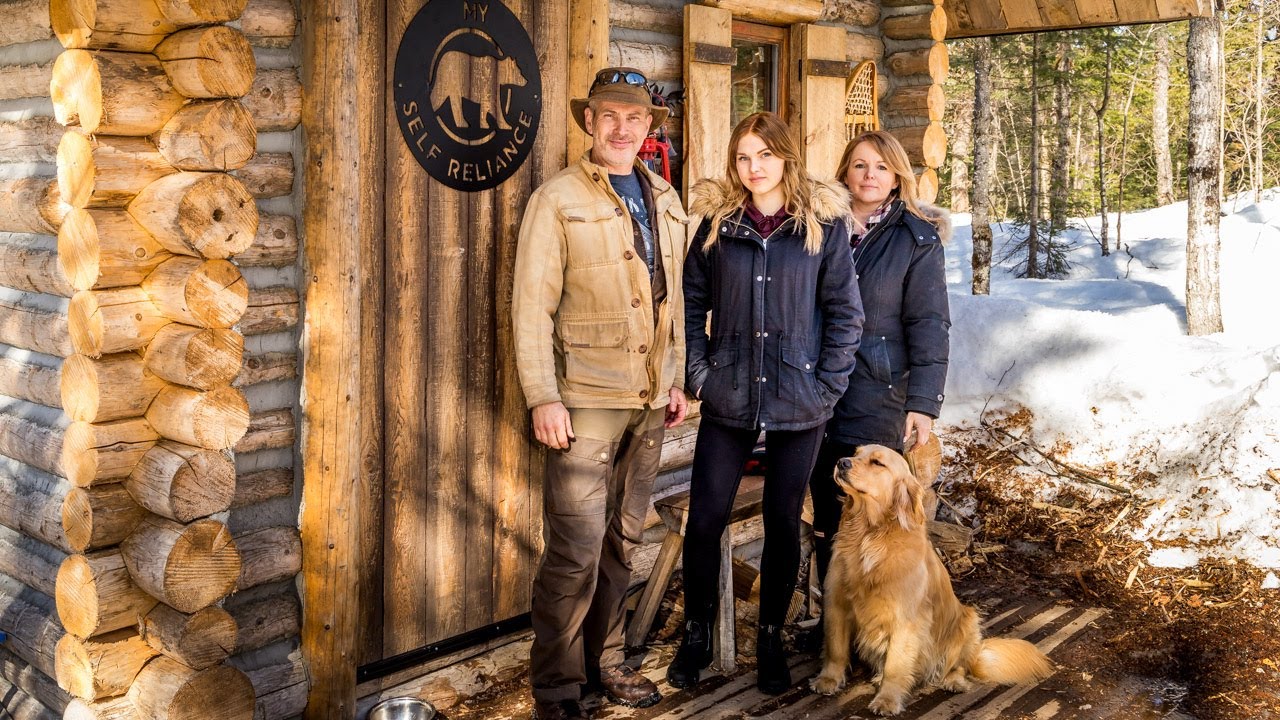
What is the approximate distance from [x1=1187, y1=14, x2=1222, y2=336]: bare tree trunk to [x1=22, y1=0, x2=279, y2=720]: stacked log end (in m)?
10.4

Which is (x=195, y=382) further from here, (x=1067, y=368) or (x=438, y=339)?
(x=1067, y=368)

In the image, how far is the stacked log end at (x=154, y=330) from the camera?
3396 mm

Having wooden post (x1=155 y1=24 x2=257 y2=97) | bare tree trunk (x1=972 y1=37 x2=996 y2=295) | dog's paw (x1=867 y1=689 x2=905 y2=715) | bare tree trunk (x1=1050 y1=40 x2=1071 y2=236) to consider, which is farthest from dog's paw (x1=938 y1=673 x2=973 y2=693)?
bare tree trunk (x1=1050 y1=40 x2=1071 y2=236)

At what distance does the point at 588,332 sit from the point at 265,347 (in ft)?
3.85

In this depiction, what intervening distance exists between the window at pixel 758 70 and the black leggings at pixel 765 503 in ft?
8.38

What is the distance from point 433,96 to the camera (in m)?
4.33

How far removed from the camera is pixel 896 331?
15.4ft

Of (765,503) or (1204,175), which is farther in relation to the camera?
(1204,175)

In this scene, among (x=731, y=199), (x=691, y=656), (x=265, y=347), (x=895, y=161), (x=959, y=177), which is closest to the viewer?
(x=265, y=347)

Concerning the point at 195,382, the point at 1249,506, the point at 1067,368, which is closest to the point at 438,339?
the point at 195,382

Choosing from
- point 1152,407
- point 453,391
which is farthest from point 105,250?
point 1152,407

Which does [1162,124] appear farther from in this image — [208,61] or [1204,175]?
[208,61]

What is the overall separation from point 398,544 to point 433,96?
180 cm

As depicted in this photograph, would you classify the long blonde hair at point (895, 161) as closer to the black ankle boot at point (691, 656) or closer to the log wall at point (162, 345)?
the black ankle boot at point (691, 656)
